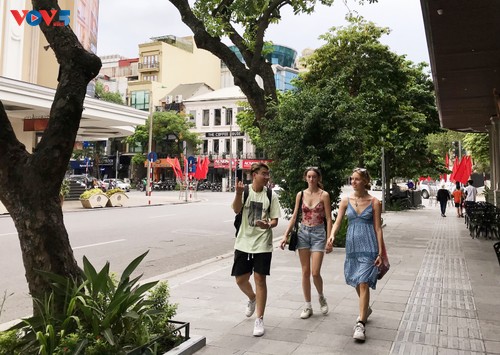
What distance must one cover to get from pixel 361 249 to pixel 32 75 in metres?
26.0

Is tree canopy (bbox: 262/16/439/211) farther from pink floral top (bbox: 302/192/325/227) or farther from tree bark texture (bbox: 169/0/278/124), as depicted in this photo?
pink floral top (bbox: 302/192/325/227)

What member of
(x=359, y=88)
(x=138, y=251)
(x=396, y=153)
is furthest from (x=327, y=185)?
(x=396, y=153)

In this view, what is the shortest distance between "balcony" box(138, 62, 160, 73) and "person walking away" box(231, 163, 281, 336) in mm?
57527

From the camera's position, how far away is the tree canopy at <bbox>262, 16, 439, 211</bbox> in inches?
400

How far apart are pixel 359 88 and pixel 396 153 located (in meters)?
7.91

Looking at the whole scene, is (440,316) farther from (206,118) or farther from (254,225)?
(206,118)

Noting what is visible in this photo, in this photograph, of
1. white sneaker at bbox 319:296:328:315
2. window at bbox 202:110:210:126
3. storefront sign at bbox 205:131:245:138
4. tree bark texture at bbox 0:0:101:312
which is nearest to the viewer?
tree bark texture at bbox 0:0:101:312

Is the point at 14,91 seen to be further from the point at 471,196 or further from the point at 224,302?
the point at 471,196

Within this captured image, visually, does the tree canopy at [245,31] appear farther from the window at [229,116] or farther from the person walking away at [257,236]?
the window at [229,116]

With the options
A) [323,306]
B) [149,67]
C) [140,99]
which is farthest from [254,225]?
[149,67]

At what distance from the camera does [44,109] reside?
2217cm

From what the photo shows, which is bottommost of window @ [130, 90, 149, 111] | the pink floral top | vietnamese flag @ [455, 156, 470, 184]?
the pink floral top

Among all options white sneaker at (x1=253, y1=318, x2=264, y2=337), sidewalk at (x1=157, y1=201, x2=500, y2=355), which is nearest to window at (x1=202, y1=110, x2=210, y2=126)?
sidewalk at (x1=157, y1=201, x2=500, y2=355)

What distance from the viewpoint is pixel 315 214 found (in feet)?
16.6
